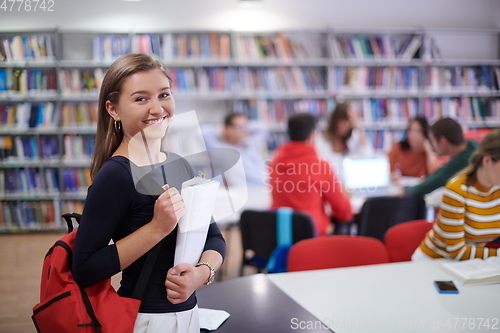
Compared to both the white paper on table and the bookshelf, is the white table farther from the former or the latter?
the bookshelf

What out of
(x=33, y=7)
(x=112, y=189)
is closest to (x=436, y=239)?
(x=112, y=189)

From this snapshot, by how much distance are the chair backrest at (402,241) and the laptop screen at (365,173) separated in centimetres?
126

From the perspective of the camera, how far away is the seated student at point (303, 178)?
2787mm

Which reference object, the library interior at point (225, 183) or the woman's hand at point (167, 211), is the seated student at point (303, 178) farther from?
the woman's hand at point (167, 211)

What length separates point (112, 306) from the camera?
1039 millimetres

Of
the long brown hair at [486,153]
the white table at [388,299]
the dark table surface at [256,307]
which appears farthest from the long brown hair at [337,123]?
the dark table surface at [256,307]

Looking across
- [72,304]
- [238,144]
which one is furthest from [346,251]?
[238,144]

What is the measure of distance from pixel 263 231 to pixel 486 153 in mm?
1261

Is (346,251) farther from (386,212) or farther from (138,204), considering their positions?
(138,204)

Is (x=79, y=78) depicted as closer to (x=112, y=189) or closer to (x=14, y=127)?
(x=14, y=127)

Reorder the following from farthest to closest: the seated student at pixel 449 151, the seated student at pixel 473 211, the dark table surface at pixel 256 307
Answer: the seated student at pixel 449 151, the seated student at pixel 473 211, the dark table surface at pixel 256 307

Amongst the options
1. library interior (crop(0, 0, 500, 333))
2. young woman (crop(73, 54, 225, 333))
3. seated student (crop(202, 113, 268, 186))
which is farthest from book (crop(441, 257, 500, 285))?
seated student (crop(202, 113, 268, 186))

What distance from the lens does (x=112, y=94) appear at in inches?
42.8

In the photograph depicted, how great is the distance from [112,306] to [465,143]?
2.69 metres
